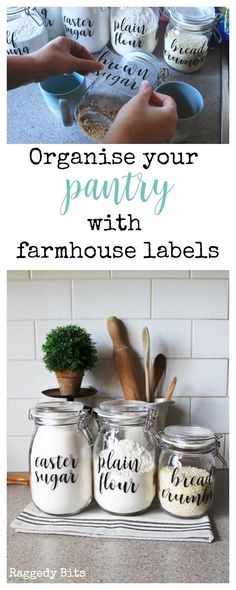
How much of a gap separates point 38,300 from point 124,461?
29cm

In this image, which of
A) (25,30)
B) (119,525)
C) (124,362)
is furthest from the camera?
(124,362)

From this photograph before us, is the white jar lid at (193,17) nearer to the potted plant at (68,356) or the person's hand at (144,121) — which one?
the person's hand at (144,121)

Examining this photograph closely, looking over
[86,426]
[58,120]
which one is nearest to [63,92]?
[58,120]

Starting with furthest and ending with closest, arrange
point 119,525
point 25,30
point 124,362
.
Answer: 1. point 124,362
2. point 119,525
3. point 25,30

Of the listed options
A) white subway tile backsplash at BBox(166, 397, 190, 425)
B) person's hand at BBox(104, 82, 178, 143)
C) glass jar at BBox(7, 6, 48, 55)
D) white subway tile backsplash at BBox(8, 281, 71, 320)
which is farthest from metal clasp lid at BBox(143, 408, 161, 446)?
glass jar at BBox(7, 6, 48, 55)

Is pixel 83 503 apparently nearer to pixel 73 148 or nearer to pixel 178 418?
pixel 178 418

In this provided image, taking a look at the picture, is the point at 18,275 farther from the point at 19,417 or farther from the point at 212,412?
the point at 212,412

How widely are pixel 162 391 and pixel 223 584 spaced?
1.06 feet

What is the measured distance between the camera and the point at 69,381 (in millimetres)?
987

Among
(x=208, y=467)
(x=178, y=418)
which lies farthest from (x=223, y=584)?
(x=178, y=418)

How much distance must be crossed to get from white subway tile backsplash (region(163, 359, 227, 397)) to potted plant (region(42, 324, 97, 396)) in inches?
5.1

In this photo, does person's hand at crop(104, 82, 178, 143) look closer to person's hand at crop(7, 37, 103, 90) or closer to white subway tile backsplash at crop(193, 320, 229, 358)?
person's hand at crop(7, 37, 103, 90)

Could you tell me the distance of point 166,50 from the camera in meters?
0.79

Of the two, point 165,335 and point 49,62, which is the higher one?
point 49,62
